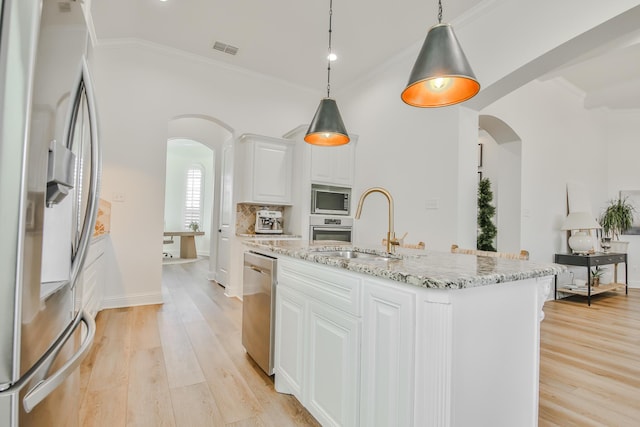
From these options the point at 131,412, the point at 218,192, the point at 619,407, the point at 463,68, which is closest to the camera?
the point at 463,68

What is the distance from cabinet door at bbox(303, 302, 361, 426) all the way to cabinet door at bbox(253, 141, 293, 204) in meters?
3.00

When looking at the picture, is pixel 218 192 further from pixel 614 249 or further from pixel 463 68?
pixel 614 249

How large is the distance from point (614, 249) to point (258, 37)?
6.80m

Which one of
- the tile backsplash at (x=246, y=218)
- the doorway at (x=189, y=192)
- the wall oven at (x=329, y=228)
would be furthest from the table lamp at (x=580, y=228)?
the doorway at (x=189, y=192)

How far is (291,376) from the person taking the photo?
1.88m

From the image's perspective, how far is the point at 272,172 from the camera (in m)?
4.57

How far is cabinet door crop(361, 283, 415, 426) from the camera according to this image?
1.15 m

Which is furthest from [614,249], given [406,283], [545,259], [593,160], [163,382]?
[163,382]

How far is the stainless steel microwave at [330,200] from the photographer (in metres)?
4.49

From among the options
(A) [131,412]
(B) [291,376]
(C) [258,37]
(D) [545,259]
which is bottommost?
(A) [131,412]

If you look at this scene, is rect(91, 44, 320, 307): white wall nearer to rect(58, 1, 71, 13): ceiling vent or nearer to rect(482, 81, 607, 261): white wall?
rect(58, 1, 71, 13): ceiling vent

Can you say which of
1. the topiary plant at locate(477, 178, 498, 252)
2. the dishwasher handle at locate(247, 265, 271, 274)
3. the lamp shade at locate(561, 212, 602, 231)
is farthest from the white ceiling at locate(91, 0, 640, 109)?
the dishwasher handle at locate(247, 265, 271, 274)

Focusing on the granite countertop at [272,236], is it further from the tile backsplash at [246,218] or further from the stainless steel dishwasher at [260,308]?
the stainless steel dishwasher at [260,308]

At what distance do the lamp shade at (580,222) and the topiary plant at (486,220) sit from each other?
1.10m
